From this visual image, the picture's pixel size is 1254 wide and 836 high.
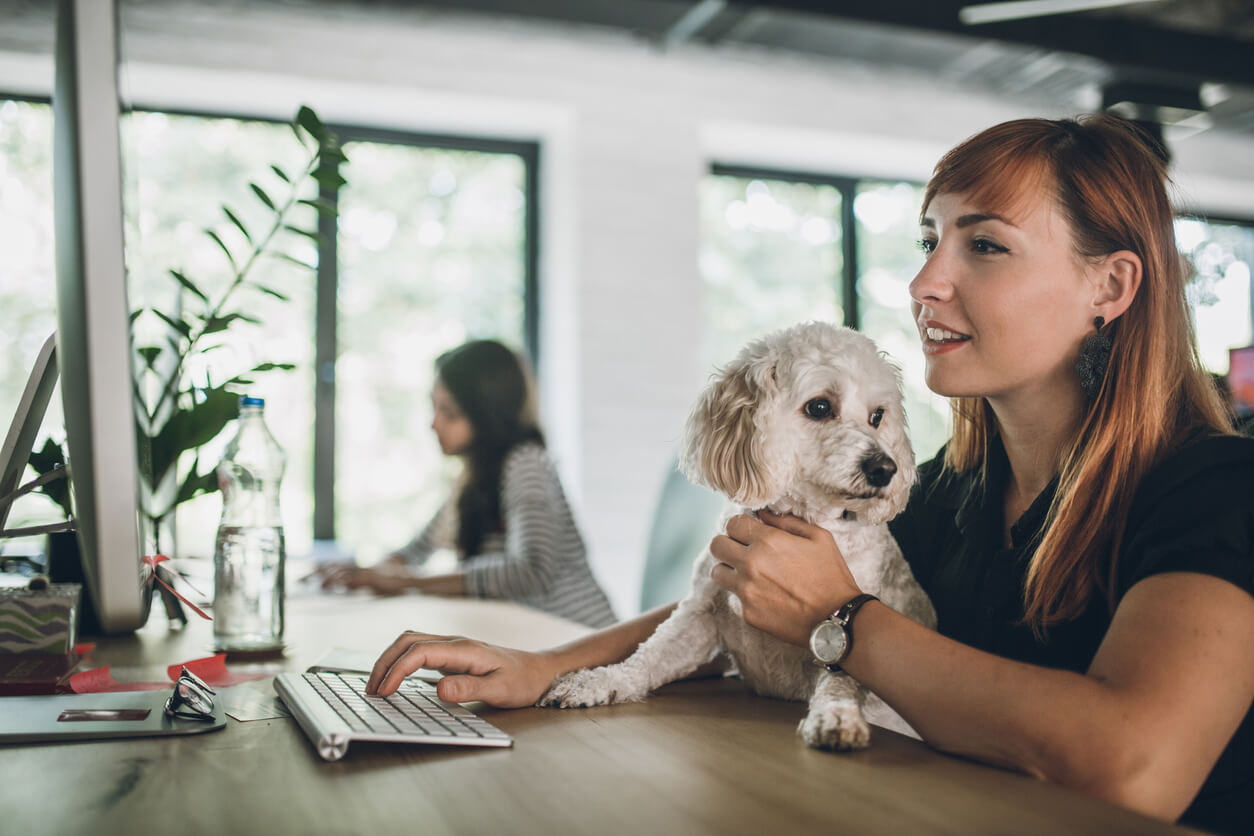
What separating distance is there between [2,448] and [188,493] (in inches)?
16.8

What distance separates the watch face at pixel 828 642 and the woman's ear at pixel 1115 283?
0.52 metres

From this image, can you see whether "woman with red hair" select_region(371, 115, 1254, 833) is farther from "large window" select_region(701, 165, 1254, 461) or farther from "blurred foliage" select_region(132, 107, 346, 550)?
"large window" select_region(701, 165, 1254, 461)

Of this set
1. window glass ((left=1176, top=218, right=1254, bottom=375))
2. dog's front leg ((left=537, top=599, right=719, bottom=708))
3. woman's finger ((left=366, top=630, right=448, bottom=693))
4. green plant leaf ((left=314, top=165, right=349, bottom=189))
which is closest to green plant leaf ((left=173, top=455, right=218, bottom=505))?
green plant leaf ((left=314, top=165, right=349, bottom=189))

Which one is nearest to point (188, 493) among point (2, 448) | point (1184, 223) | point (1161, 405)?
point (2, 448)

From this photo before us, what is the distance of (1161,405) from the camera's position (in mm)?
1028

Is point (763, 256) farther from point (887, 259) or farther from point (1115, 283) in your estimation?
point (1115, 283)

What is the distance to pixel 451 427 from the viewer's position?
8.96 feet

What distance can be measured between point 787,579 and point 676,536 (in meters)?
1.34

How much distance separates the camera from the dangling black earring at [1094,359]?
1.09m

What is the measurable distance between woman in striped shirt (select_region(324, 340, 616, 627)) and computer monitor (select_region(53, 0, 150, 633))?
1589mm

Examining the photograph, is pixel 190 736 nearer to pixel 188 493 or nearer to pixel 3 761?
pixel 3 761

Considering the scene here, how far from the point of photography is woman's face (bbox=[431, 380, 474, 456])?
2719 millimetres

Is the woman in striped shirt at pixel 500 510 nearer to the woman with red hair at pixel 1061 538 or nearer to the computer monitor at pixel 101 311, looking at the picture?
the woman with red hair at pixel 1061 538

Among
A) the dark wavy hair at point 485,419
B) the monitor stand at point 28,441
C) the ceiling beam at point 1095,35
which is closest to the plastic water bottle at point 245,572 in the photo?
the monitor stand at point 28,441
